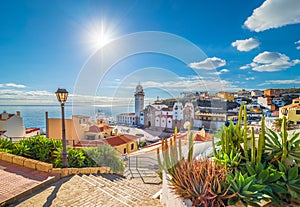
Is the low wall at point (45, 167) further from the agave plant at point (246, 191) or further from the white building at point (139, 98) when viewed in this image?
the agave plant at point (246, 191)

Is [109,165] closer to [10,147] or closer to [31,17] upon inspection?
[10,147]

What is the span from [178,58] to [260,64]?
Result: 447 cm

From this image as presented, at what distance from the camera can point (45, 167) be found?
3047 mm

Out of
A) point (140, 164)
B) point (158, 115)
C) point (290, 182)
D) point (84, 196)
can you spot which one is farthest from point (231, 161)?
point (140, 164)

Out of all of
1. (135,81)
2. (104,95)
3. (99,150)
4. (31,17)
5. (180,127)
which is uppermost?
(31,17)

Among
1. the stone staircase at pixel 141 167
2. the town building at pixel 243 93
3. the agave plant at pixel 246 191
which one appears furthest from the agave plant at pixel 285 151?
the town building at pixel 243 93

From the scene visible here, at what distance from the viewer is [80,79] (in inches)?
166

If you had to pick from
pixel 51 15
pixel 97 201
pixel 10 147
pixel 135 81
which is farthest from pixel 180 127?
pixel 51 15

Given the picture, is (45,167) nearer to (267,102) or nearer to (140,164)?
(140,164)

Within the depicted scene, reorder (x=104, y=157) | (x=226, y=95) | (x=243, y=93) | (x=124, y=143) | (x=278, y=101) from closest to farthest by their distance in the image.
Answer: (x=104, y=157) → (x=226, y=95) → (x=124, y=143) → (x=243, y=93) → (x=278, y=101)

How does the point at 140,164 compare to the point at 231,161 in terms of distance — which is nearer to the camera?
the point at 231,161

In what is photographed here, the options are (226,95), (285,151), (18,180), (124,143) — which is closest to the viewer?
(285,151)

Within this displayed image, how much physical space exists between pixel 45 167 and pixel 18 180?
0.42m

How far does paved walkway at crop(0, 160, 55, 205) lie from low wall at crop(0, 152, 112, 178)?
7 centimetres
